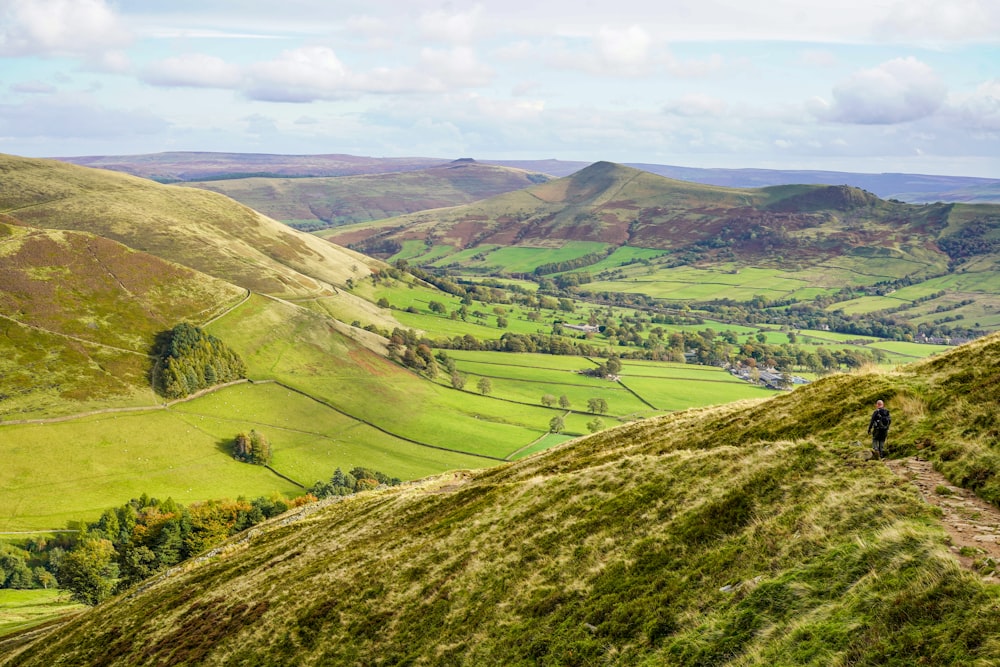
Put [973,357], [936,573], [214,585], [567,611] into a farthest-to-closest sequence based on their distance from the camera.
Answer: [214,585]
[973,357]
[567,611]
[936,573]

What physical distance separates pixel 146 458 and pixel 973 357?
537 ft

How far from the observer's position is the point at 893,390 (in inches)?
1287

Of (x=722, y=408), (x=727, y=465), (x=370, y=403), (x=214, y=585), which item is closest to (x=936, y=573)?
(x=727, y=465)

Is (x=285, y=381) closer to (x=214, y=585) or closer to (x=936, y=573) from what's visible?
(x=214, y=585)

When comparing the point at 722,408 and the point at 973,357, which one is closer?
the point at 973,357

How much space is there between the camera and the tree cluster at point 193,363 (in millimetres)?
177125

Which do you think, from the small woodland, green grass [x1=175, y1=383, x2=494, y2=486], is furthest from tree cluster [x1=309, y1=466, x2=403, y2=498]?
green grass [x1=175, y1=383, x2=494, y2=486]

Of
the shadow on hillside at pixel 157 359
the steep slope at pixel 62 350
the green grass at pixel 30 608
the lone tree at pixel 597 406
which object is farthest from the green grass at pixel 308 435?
the green grass at pixel 30 608

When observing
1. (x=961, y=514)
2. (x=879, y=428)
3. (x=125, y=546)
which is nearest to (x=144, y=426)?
(x=125, y=546)

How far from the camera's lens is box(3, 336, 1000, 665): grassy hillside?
1691 cm

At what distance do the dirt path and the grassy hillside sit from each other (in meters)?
0.55

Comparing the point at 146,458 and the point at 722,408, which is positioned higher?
the point at 722,408

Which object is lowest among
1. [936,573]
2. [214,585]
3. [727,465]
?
[214,585]

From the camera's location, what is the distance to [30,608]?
9756 cm
